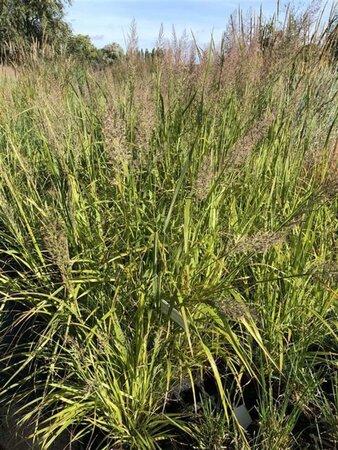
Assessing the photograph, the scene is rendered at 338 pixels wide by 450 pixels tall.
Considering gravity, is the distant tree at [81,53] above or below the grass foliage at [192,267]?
above

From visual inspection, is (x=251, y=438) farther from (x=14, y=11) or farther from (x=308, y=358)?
(x=14, y=11)

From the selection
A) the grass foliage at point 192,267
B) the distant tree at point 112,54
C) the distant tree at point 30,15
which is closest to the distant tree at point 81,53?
the distant tree at point 112,54

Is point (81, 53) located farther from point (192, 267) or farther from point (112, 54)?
point (192, 267)

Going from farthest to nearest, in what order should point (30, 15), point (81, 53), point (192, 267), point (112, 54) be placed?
1. point (30, 15)
2. point (81, 53)
3. point (112, 54)
4. point (192, 267)

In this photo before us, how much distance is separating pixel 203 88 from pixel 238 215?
51 cm

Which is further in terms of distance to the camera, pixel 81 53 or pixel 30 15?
pixel 30 15

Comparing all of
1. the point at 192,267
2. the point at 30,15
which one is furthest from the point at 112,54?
the point at 30,15

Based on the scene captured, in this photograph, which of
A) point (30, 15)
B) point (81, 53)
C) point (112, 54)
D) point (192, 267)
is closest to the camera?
point (192, 267)

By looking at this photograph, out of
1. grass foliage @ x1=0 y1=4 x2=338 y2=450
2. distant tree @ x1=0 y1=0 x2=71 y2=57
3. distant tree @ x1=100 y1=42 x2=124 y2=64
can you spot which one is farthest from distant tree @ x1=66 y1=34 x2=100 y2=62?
distant tree @ x1=0 y1=0 x2=71 y2=57

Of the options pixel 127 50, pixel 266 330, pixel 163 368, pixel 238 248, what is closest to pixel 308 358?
pixel 266 330

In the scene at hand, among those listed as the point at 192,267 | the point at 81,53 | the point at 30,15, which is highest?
the point at 30,15

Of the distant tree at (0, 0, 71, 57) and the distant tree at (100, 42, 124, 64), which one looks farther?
the distant tree at (0, 0, 71, 57)

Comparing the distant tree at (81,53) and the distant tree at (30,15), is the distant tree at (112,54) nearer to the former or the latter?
the distant tree at (81,53)

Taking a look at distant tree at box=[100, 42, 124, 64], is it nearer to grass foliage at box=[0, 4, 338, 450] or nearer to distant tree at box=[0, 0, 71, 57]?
grass foliage at box=[0, 4, 338, 450]
